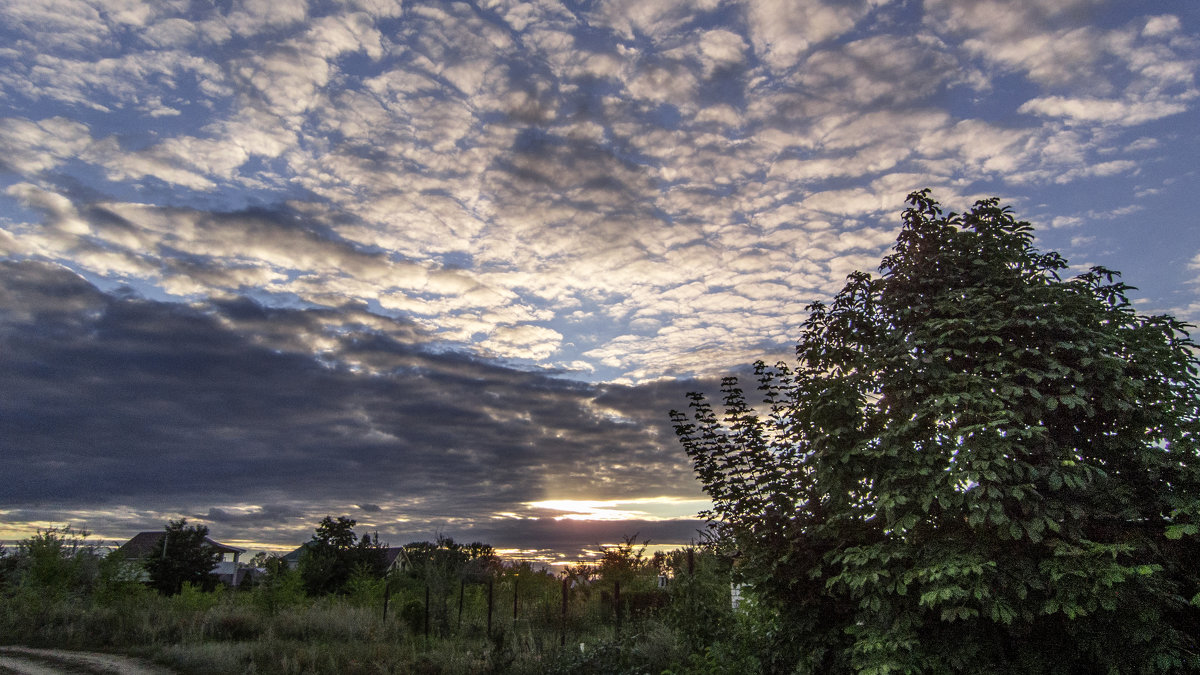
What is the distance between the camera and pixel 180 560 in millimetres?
39469

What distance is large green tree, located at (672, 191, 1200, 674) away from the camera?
6086mm

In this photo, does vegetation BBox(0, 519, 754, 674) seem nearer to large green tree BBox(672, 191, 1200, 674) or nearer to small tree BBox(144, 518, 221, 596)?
large green tree BBox(672, 191, 1200, 674)

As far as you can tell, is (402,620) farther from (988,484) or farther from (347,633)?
(988,484)

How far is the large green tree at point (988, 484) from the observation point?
6086mm

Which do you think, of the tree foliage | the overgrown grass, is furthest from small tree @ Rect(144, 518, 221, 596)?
the overgrown grass

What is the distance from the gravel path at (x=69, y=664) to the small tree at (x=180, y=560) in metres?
25.9

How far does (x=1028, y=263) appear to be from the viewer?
8023 millimetres

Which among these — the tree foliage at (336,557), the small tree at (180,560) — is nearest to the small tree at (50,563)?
the tree foliage at (336,557)

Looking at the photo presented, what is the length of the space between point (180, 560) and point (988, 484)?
4534cm

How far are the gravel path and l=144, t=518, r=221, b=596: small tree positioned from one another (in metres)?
25.9

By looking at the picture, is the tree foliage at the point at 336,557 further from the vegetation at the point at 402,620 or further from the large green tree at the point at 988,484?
the large green tree at the point at 988,484

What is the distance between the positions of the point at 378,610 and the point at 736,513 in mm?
16065

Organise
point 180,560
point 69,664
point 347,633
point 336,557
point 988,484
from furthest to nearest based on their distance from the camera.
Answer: point 180,560
point 336,557
point 347,633
point 69,664
point 988,484

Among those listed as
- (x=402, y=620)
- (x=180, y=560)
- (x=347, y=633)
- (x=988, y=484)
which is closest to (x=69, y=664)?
(x=347, y=633)
